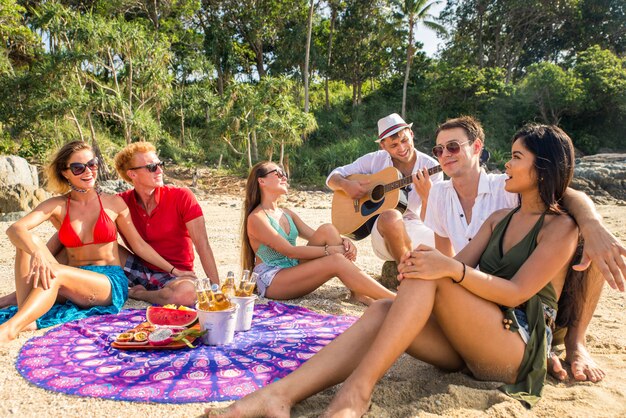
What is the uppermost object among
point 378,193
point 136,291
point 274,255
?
point 378,193

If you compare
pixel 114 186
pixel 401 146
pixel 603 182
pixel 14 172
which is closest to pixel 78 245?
pixel 401 146

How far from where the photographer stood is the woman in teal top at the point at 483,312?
6.84 feet

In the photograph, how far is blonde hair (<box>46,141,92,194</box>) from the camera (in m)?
3.78

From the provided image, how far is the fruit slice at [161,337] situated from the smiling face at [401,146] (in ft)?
9.70

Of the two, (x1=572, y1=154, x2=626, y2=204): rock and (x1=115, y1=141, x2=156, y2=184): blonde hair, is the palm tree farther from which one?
(x1=115, y1=141, x2=156, y2=184): blonde hair

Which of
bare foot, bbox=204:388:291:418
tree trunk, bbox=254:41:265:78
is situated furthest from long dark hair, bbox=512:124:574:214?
tree trunk, bbox=254:41:265:78

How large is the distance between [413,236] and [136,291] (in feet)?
8.34

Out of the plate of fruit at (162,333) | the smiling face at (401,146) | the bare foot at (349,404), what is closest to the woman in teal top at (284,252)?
the plate of fruit at (162,333)

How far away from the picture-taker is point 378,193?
5.43 metres

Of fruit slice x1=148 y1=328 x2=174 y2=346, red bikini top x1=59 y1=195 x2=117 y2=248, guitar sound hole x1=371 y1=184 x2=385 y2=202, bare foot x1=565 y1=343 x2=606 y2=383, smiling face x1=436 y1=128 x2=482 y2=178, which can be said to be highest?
smiling face x1=436 y1=128 x2=482 y2=178

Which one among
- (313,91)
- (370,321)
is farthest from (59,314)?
(313,91)

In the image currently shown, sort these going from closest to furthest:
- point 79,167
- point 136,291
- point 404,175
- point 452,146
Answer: point 452,146 → point 79,167 → point 136,291 → point 404,175

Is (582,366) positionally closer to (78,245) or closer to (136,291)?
(136,291)

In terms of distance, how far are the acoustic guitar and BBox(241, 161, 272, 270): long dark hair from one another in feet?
5.15
